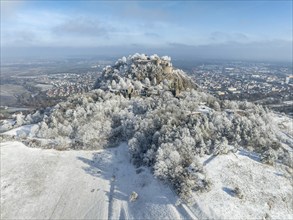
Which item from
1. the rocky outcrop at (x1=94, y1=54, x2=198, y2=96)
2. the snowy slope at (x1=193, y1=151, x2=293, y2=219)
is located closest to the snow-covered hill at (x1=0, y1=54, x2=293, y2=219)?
the snowy slope at (x1=193, y1=151, x2=293, y2=219)

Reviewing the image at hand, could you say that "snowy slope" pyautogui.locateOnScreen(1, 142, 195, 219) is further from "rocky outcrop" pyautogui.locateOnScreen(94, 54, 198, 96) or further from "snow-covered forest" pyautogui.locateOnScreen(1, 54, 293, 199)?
"rocky outcrop" pyautogui.locateOnScreen(94, 54, 198, 96)

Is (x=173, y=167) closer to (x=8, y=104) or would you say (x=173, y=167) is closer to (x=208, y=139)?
(x=208, y=139)

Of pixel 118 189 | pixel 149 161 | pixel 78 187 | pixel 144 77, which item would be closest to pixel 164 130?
pixel 149 161

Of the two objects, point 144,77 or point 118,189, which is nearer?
point 118,189

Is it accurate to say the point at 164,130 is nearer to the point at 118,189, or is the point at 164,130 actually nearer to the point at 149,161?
the point at 149,161

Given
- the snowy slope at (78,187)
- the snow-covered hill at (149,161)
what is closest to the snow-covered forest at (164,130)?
the snow-covered hill at (149,161)

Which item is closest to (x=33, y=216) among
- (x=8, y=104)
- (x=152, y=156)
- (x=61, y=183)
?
(x=61, y=183)

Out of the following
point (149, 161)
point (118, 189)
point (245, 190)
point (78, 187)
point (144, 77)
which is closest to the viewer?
point (245, 190)
